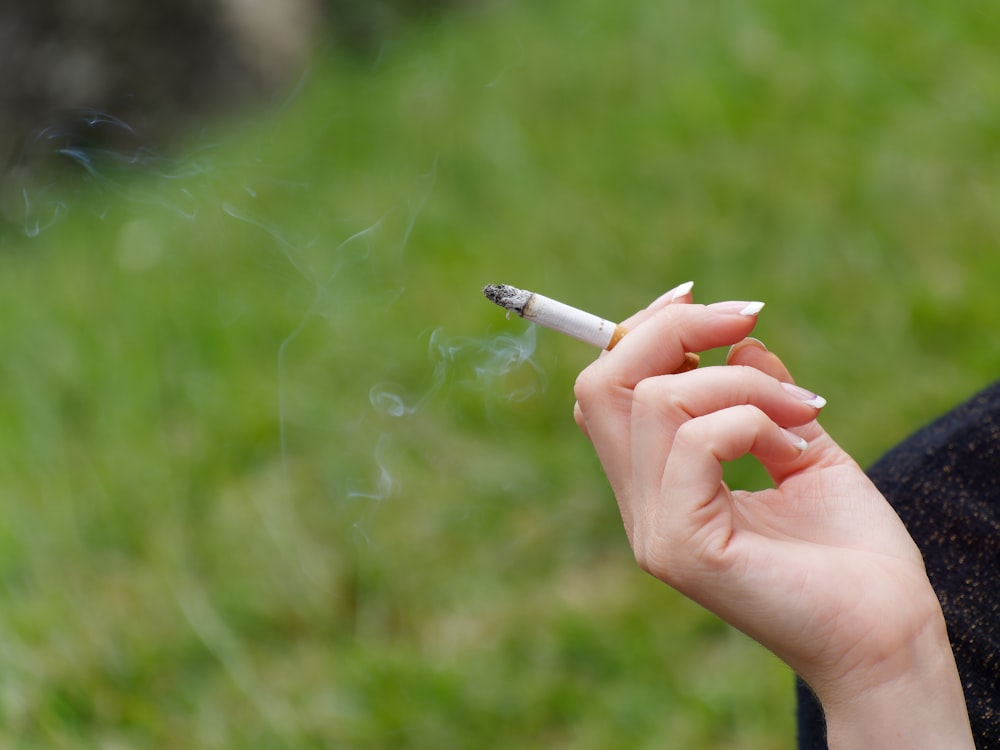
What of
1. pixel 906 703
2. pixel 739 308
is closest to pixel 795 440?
pixel 739 308

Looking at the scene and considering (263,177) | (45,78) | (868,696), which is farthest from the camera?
(45,78)

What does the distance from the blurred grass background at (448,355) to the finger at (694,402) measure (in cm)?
99

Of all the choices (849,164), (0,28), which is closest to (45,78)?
(0,28)

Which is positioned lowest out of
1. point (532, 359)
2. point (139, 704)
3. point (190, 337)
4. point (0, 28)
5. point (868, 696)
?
Answer: point (139, 704)

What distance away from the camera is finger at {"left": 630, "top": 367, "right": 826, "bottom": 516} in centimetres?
101

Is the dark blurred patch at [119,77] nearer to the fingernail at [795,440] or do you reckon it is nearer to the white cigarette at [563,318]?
the white cigarette at [563,318]

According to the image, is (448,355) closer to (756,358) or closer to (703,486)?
(756,358)

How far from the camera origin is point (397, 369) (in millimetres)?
2619

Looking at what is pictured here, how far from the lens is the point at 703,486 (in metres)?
0.98

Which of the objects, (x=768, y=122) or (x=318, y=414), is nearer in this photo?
(x=318, y=414)

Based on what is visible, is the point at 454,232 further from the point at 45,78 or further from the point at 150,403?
the point at 45,78

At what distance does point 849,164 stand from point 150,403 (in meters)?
2.08

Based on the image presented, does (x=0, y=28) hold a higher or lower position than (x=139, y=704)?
higher

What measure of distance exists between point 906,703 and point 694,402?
1.17ft
